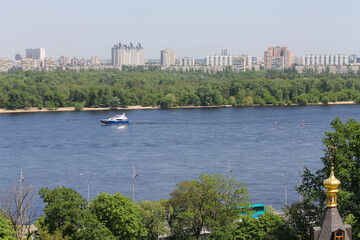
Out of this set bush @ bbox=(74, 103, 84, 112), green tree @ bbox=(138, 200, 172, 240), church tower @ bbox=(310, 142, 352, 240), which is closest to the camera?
church tower @ bbox=(310, 142, 352, 240)

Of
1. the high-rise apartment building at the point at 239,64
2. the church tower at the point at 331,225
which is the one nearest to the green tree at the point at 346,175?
the church tower at the point at 331,225

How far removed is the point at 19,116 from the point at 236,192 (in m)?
55.4

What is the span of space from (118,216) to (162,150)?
24.4 m

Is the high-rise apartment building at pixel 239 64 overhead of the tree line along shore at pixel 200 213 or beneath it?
overhead

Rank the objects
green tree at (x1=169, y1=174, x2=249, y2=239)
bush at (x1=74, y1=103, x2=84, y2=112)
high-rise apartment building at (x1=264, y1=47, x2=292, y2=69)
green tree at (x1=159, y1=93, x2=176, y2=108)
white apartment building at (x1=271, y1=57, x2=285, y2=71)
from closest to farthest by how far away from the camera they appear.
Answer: green tree at (x1=169, y1=174, x2=249, y2=239) → bush at (x1=74, y1=103, x2=84, y2=112) → green tree at (x1=159, y1=93, x2=176, y2=108) → white apartment building at (x1=271, y1=57, x2=285, y2=71) → high-rise apartment building at (x1=264, y1=47, x2=292, y2=69)

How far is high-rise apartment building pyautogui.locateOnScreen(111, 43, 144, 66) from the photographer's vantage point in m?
195

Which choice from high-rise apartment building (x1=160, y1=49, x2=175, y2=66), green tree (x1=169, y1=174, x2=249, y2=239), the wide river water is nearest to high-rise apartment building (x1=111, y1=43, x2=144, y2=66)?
high-rise apartment building (x1=160, y1=49, x2=175, y2=66)

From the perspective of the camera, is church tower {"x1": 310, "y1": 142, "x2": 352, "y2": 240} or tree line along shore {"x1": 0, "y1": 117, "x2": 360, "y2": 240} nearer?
church tower {"x1": 310, "y1": 142, "x2": 352, "y2": 240}

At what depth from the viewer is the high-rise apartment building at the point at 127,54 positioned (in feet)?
640

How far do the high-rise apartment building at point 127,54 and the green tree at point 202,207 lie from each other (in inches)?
6887

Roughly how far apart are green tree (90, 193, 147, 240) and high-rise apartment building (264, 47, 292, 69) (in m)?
142

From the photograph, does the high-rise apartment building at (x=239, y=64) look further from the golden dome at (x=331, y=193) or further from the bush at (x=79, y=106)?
the golden dome at (x=331, y=193)

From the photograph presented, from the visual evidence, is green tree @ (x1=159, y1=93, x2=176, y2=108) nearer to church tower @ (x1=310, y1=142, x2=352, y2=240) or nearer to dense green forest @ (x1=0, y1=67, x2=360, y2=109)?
dense green forest @ (x1=0, y1=67, x2=360, y2=109)

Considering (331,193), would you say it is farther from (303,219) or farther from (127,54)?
(127,54)
